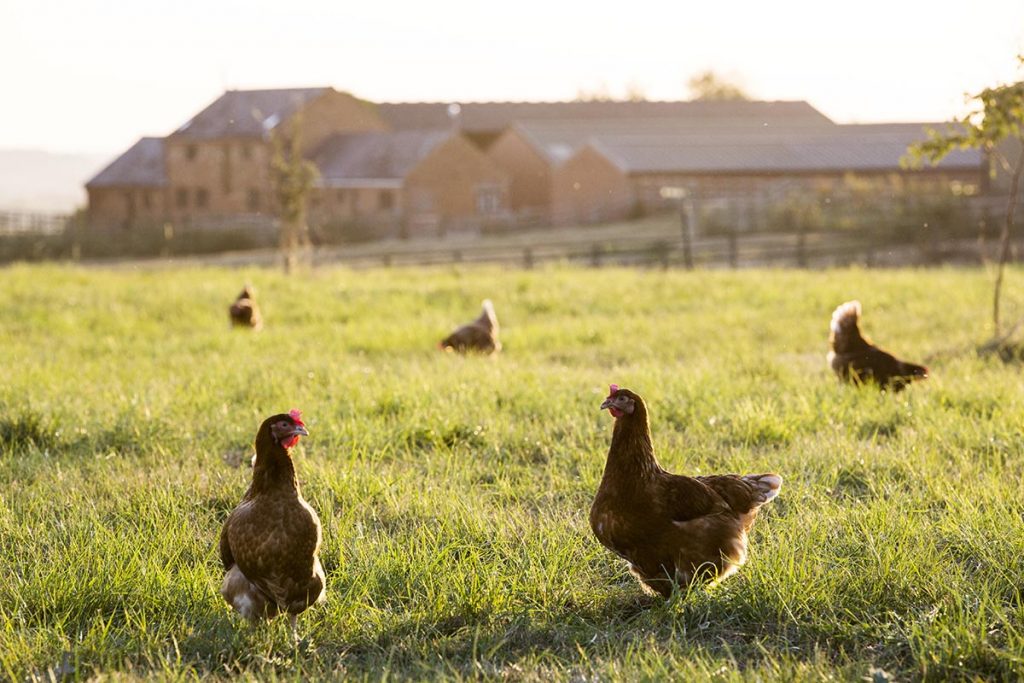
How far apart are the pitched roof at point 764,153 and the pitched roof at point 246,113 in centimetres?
1657

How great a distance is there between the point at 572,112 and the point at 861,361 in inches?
2753

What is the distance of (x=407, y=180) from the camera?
2154 inches

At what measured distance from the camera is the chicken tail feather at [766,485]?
185 inches

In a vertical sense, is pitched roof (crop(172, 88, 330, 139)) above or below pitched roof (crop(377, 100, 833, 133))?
below

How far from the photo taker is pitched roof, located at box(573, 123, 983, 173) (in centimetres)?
5462

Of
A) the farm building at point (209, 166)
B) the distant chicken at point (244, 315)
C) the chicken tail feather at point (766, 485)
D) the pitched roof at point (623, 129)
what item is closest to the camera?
the chicken tail feather at point (766, 485)

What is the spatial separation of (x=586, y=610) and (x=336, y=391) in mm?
4651

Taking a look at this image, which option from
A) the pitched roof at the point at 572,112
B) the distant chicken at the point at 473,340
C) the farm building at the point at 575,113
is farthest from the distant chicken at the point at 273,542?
the pitched roof at the point at 572,112

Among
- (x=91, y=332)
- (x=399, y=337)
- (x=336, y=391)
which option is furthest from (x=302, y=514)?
(x=91, y=332)

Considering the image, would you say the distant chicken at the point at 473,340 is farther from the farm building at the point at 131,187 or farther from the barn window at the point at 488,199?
the farm building at the point at 131,187

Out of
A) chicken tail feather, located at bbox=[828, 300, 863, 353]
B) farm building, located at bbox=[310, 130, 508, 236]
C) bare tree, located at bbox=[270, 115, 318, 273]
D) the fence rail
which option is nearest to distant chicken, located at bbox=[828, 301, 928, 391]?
chicken tail feather, located at bbox=[828, 300, 863, 353]

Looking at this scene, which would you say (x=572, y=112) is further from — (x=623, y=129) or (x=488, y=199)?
(x=488, y=199)

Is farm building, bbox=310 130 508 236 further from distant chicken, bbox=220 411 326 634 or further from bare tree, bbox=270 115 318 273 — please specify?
distant chicken, bbox=220 411 326 634

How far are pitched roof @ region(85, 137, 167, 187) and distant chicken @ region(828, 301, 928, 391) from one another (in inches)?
2069
